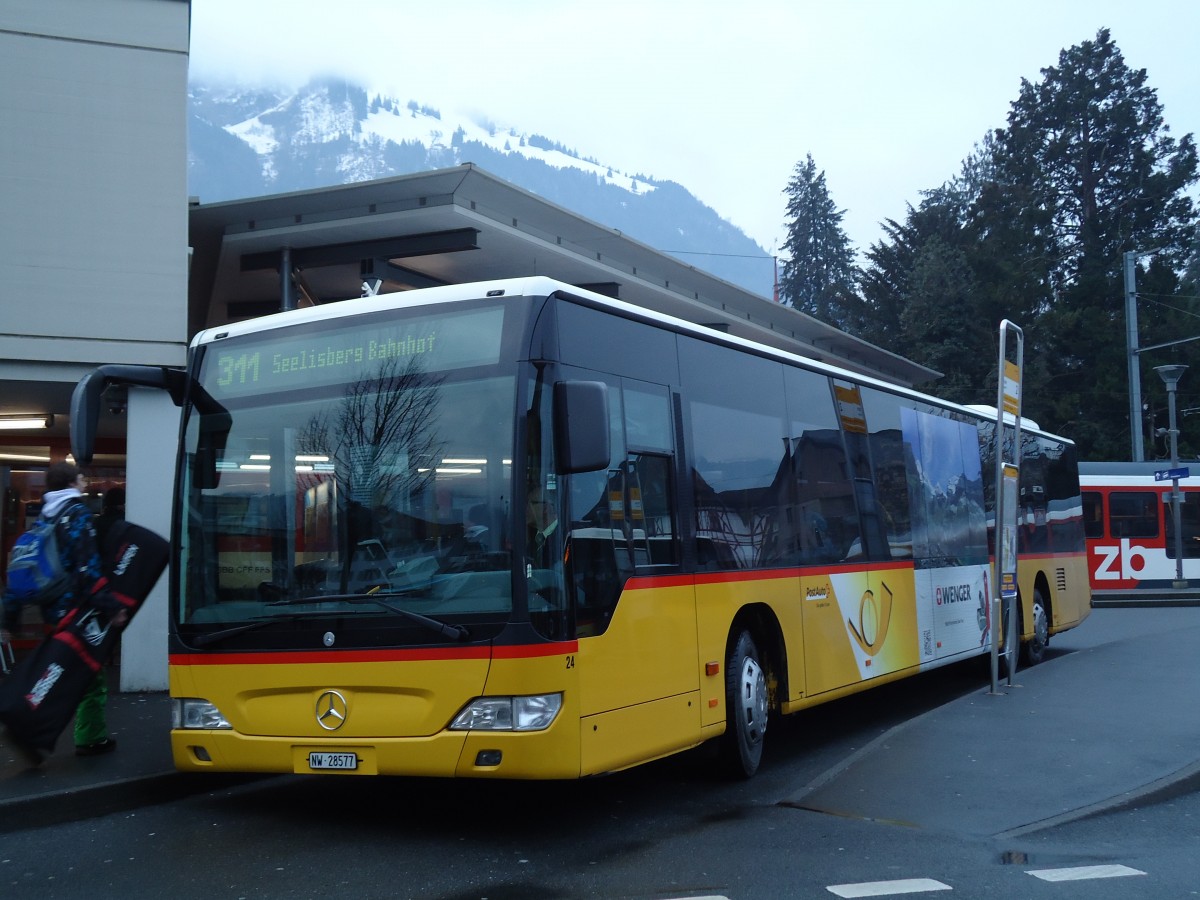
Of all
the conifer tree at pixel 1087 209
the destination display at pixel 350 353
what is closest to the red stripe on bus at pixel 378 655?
the destination display at pixel 350 353

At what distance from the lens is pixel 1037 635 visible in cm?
1653

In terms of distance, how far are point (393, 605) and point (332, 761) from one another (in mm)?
929

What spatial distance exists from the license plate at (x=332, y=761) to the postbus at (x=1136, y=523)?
1097 inches

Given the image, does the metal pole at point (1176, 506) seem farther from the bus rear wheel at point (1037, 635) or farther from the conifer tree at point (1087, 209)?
the conifer tree at point (1087, 209)

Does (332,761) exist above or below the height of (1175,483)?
below

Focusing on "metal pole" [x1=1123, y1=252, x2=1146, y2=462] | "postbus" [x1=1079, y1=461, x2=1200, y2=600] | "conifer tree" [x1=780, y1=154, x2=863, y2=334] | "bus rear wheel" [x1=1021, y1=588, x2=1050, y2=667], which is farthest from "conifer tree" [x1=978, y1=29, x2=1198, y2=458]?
"bus rear wheel" [x1=1021, y1=588, x2=1050, y2=667]

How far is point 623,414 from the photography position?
25.8 ft

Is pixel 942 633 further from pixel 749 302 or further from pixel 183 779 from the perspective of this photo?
pixel 749 302

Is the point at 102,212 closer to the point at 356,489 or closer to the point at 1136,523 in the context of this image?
the point at 356,489

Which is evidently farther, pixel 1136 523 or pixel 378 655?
pixel 1136 523

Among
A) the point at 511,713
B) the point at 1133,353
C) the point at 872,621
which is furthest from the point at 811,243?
the point at 511,713

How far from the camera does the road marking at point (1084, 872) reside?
643 centimetres

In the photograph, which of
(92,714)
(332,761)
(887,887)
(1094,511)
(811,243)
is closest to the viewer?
(887,887)

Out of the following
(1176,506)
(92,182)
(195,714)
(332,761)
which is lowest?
(332,761)
